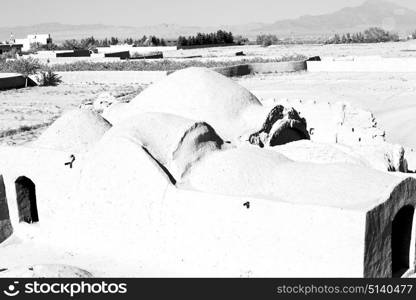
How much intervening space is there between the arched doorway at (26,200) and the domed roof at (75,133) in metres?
0.82

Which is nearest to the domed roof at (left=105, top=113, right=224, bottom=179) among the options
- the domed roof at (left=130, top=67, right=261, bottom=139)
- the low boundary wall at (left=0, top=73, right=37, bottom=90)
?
the domed roof at (left=130, top=67, right=261, bottom=139)

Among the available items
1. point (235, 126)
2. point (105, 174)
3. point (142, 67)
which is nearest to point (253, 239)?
point (105, 174)

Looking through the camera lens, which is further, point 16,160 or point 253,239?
point 16,160

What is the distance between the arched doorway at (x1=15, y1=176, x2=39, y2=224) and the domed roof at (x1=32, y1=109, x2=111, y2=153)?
0.82 metres

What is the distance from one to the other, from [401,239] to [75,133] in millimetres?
6200

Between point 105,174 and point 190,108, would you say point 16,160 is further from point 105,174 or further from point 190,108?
point 190,108

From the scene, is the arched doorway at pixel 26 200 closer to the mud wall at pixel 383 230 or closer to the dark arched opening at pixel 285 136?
the dark arched opening at pixel 285 136

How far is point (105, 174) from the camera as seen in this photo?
908 centimetres

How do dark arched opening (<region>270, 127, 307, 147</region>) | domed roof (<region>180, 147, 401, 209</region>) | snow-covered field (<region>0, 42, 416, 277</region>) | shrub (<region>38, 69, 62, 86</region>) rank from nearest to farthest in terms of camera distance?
1. domed roof (<region>180, 147, 401, 209</region>)
2. snow-covered field (<region>0, 42, 416, 277</region>)
3. dark arched opening (<region>270, 127, 307, 147</region>)
4. shrub (<region>38, 69, 62, 86</region>)

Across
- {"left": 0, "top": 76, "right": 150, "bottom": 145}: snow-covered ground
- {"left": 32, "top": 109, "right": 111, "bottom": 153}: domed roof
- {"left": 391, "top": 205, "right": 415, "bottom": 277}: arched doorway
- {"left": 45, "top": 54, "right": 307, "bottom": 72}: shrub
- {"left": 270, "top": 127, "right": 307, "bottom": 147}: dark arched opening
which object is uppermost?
{"left": 45, "top": 54, "right": 307, "bottom": 72}: shrub

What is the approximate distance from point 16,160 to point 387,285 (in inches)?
275

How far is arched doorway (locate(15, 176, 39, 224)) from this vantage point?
10.9 meters

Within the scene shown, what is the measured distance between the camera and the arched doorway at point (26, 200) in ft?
35.7

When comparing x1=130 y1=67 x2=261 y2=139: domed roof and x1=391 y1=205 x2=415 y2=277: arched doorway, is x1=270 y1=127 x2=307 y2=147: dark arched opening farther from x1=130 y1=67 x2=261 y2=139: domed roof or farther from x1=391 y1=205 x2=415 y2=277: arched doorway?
x1=391 y1=205 x2=415 y2=277: arched doorway
